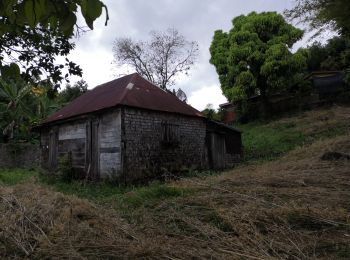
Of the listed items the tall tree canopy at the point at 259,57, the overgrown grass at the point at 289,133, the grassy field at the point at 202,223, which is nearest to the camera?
the grassy field at the point at 202,223

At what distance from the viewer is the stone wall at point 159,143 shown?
13242 mm

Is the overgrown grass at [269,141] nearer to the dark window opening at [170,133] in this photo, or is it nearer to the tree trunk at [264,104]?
the tree trunk at [264,104]

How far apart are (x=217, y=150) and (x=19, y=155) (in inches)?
525

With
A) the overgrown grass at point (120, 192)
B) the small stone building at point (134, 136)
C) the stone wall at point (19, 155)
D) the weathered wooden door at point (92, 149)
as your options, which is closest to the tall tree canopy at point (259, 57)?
the small stone building at point (134, 136)

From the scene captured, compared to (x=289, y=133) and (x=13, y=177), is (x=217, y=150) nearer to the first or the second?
(x=289, y=133)

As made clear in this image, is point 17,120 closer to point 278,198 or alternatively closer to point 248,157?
point 248,157

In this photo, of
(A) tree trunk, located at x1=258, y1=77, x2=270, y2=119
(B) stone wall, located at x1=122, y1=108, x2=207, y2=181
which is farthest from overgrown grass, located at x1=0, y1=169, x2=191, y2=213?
(A) tree trunk, located at x1=258, y1=77, x2=270, y2=119

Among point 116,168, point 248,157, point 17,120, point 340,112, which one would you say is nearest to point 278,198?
point 116,168

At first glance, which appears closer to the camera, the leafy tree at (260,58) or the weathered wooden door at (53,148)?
the weathered wooden door at (53,148)

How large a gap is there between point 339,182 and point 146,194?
13.2ft

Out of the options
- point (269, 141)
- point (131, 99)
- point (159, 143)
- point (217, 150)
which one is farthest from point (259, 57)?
point (131, 99)

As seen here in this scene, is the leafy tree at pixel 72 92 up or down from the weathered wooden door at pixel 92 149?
up

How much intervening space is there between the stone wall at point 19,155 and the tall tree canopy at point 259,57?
43.7 ft

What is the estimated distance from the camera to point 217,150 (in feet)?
57.0
